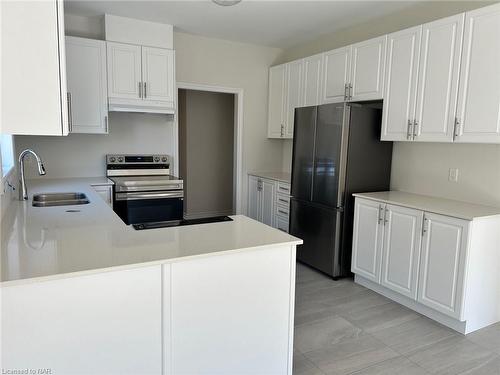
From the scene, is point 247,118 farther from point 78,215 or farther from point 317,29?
point 78,215

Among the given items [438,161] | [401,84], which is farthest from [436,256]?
[401,84]

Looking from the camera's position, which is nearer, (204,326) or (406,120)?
(204,326)

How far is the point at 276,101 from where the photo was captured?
493 cm

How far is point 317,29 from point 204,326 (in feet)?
12.2

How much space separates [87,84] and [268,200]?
2.50 meters

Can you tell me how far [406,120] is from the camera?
10.3 ft

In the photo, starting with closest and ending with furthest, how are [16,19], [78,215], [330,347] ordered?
[16,19] → [78,215] → [330,347]

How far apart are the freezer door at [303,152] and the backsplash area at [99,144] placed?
5.30 ft

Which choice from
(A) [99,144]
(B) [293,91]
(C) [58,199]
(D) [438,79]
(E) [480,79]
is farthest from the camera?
(B) [293,91]

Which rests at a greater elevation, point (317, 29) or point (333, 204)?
point (317, 29)

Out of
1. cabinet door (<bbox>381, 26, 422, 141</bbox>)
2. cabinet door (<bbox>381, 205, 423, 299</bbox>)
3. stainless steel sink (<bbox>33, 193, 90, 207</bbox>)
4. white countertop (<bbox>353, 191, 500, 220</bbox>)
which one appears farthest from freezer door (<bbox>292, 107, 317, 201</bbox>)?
stainless steel sink (<bbox>33, 193, 90, 207</bbox>)

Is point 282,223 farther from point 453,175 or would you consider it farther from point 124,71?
point 124,71

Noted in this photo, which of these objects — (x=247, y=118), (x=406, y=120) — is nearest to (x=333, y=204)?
(x=406, y=120)

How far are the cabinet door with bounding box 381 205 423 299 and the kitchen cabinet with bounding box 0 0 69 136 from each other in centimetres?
256
